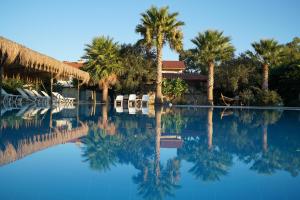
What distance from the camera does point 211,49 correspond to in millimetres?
25719

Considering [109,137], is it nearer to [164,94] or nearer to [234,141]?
[234,141]

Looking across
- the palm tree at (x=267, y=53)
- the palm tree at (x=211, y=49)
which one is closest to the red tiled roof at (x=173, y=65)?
the palm tree at (x=211, y=49)

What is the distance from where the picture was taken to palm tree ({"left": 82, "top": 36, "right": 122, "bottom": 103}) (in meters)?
26.7

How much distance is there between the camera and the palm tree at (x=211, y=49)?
25.7 meters

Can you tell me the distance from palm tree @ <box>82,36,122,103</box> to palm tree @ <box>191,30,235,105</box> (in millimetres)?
6244

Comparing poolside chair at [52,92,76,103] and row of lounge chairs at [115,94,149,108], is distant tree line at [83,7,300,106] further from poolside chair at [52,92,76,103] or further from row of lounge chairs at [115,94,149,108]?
poolside chair at [52,92,76,103]

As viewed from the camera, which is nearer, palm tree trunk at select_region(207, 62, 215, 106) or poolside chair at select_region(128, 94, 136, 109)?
poolside chair at select_region(128, 94, 136, 109)

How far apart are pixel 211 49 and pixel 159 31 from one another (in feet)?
Result: 13.6

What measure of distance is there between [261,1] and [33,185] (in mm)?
18624

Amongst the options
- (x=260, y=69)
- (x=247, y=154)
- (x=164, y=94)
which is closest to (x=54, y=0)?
(x=164, y=94)

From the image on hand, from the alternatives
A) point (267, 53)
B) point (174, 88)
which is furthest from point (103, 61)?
point (267, 53)

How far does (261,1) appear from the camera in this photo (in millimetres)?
19172

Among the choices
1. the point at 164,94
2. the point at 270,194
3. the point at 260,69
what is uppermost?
the point at 260,69

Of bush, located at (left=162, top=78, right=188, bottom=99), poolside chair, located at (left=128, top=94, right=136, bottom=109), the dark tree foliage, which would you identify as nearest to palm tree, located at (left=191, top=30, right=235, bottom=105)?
bush, located at (left=162, top=78, right=188, bottom=99)
